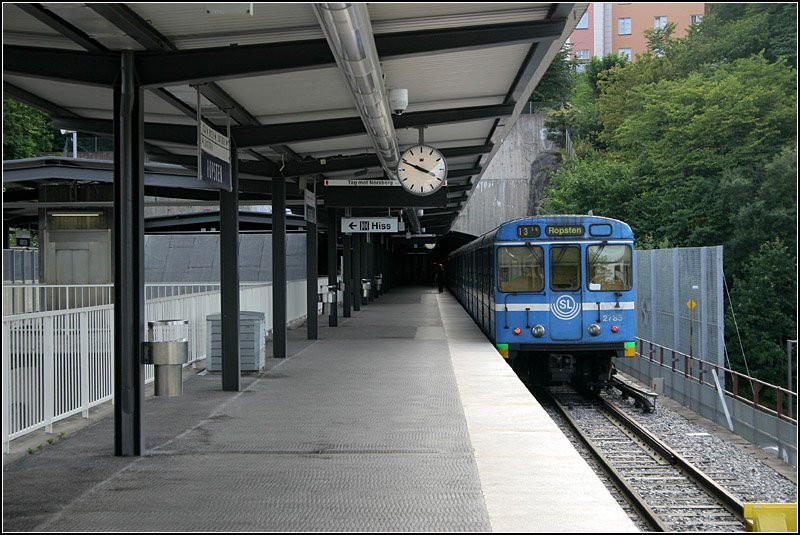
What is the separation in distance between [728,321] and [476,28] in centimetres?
2284

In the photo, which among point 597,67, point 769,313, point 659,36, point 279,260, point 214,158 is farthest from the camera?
point 597,67

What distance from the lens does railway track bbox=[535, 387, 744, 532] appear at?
26.9 feet

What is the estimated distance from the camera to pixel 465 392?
35.9 ft

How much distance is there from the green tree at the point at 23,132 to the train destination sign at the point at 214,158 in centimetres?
3546

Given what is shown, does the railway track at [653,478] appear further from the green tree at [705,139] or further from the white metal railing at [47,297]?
the green tree at [705,139]

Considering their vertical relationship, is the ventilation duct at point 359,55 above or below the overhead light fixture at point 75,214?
above

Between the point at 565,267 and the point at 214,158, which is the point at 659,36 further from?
the point at 214,158

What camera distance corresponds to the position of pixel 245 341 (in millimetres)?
12656

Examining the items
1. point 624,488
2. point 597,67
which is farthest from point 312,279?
point 597,67

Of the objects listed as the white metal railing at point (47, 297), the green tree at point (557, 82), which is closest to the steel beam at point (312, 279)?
the white metal railing at point (47, 297)

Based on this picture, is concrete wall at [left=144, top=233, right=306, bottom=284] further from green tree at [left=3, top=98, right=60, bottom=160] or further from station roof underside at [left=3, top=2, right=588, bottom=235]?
station roof underside at [left=3, top=2, right=588, bottom=235]

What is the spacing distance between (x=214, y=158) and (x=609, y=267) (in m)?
7.85

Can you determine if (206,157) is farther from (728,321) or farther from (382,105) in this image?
(728,321)

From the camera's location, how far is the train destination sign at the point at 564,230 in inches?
574
